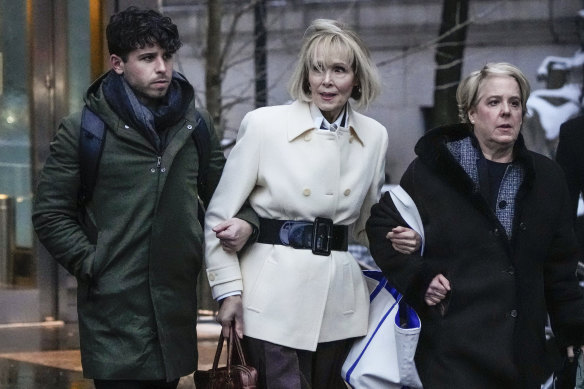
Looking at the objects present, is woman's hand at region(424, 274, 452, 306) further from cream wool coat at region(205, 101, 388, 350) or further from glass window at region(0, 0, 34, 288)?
glass window at region(0, 0, 34, 288)

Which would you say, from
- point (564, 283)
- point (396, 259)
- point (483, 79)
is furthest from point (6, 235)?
point (564, 283)

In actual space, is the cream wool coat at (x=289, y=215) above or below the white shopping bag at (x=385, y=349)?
above

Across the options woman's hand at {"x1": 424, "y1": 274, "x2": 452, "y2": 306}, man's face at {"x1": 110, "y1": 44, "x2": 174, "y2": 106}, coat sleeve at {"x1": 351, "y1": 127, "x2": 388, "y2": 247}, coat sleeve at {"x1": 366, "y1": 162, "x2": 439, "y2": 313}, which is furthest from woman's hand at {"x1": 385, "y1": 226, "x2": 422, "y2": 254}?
man's face at {"x1": 110, "y1": 44, "x2": 174, "y2": 106}

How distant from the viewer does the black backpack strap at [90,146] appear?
5156 millimetres

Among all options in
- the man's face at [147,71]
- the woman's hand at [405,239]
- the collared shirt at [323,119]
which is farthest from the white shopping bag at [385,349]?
the man's face at [147,71]

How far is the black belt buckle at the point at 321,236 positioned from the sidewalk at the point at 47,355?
2.84 meters

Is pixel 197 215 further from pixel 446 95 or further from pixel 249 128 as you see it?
pixel 446 95

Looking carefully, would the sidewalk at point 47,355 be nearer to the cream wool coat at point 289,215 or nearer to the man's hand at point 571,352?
the cream wool coat at point 289,215

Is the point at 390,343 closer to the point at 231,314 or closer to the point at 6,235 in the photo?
the point at 231,314

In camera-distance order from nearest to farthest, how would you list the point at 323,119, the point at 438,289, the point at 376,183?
the point at 438,289 < the point at 323,119 < the point at 376,183

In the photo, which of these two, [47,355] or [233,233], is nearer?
[233,233]

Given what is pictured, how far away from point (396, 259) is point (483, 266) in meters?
0.35

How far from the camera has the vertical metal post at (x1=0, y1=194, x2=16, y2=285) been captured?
10477 mm

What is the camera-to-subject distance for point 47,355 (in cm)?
897
